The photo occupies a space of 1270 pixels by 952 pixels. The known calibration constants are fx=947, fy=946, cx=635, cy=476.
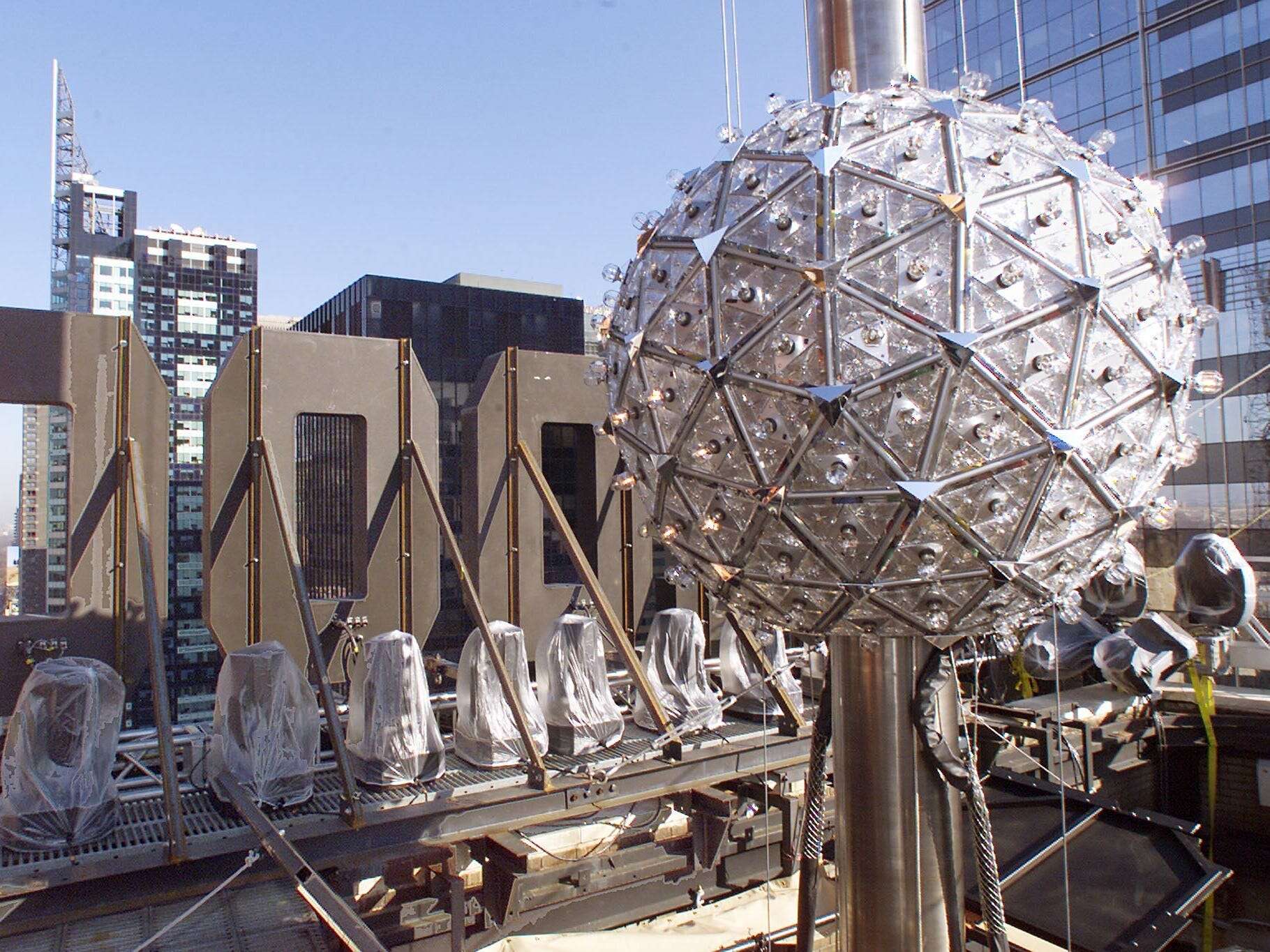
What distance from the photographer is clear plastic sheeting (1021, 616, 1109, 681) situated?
295 inches

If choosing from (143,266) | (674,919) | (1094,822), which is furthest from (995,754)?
(143,266)

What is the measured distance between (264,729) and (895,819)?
4247 mm

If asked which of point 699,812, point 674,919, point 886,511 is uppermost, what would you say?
point 886,511

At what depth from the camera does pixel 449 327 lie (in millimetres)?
36312

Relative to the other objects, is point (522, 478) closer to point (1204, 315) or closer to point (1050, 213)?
point (1204, 315)

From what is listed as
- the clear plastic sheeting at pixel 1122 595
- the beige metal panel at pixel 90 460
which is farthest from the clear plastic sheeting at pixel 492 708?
the clear plastic sheeting at pixel 1122 595

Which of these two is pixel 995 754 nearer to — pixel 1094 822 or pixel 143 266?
pixel 1094 822

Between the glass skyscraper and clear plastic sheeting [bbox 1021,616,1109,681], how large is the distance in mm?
10495

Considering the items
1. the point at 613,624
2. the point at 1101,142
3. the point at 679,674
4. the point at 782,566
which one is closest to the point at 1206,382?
the point at 1101,142

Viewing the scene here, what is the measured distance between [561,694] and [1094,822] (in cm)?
379

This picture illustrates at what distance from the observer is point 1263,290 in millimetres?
18250

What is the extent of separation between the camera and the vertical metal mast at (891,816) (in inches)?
77.5

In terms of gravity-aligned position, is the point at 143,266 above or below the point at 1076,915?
above

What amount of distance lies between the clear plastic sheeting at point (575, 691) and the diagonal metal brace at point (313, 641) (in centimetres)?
131
